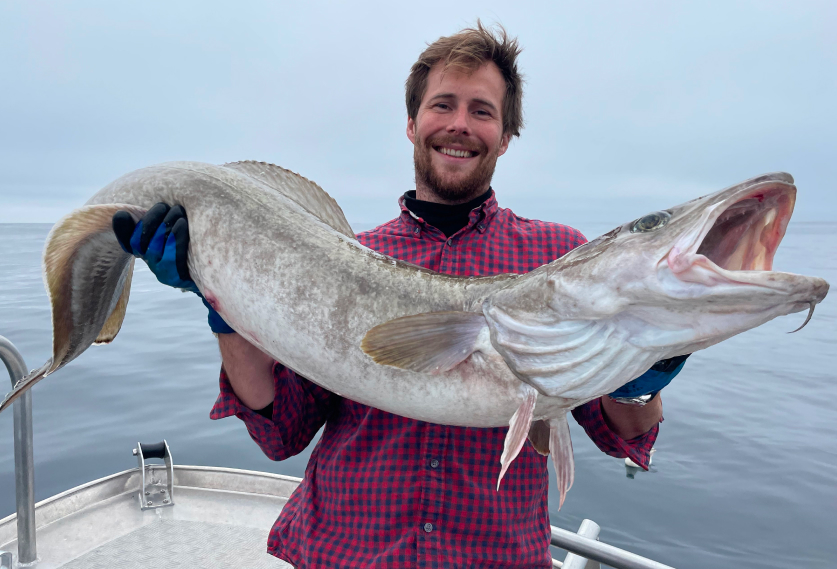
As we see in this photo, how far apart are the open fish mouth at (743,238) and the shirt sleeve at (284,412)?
1769 mm

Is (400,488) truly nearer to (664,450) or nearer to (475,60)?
(475,60)

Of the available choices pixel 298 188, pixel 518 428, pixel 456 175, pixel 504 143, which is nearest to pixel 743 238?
pixel 518 428

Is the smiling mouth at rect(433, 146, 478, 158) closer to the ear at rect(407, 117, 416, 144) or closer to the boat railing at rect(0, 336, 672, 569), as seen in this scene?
the ear at rect(407, 117, 416, 144)

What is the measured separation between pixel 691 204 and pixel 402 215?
171 centimetres

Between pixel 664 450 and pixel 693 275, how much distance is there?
26.2 ft

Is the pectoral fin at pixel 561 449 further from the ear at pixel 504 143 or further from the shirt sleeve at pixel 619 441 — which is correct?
the ear at pixel 504 143

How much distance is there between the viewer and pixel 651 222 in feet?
5.33

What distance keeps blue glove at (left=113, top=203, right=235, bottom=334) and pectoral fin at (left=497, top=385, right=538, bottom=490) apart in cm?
154

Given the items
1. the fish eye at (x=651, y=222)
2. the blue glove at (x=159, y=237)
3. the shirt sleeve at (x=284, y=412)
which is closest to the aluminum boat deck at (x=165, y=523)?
the shirt sleeve at (x=284, y=412)

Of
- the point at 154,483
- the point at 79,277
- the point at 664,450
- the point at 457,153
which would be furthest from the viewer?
the point at 664,450

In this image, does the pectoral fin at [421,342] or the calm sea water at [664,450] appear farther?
the calm sea water at [664,450]

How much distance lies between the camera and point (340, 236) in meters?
2.27

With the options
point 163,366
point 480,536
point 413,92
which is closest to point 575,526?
point 480,536

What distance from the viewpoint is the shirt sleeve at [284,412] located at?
2.40m
